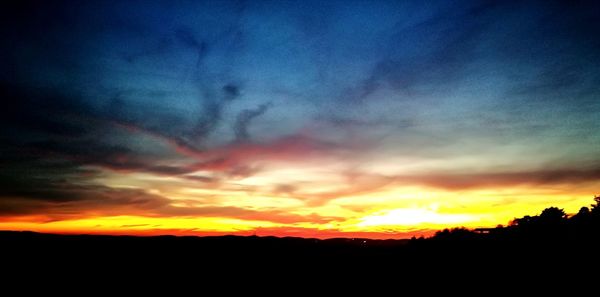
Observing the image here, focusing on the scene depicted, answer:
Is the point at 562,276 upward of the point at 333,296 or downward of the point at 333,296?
upward

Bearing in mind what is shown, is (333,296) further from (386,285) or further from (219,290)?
(219,290)

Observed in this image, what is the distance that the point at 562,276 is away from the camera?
17.3 meters

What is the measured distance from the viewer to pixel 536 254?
21422 mm

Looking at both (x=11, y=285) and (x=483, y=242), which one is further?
(x=483, y=242)

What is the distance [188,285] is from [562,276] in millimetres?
22009

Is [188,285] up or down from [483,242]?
down

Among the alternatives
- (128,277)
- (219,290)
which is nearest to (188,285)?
(219,290)

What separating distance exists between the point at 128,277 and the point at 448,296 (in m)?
21.5

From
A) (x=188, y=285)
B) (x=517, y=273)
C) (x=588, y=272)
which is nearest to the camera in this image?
(x=588, y=272)

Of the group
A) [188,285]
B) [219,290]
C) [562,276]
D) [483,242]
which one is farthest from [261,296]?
[483,242]

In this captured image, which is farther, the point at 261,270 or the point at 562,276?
the point at 261,270

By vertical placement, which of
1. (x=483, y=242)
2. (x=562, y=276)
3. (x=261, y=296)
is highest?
(x=483, y=242)

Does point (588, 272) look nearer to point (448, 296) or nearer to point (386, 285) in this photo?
point (448, 296)

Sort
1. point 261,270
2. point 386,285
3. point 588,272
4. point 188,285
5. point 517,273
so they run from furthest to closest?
point 261,270 < point 188,285 < point 386,285 < point 517,273 < point 588,272
